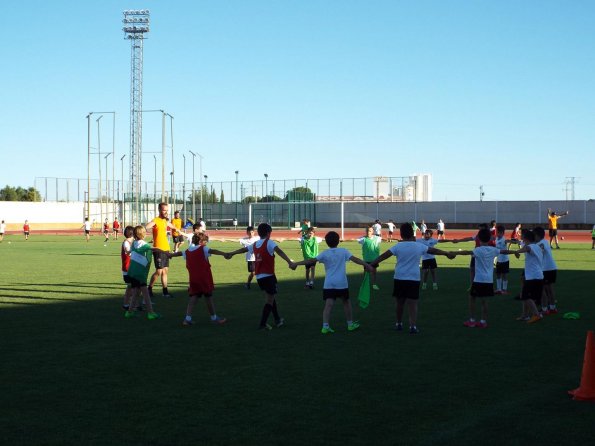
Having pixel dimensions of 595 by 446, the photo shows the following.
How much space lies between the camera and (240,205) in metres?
91.8

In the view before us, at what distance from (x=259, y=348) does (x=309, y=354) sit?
0.87 metres

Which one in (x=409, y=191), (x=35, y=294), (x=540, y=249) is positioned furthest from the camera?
(x=409, y=191)

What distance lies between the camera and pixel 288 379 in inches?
345

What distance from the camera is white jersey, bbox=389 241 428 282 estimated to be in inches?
474

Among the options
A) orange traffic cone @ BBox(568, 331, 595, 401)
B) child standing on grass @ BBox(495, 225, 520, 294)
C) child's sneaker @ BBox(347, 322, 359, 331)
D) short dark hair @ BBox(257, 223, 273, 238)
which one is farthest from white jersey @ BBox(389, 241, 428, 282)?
child standing on grass @ BBox(495, 225, 520, 294)

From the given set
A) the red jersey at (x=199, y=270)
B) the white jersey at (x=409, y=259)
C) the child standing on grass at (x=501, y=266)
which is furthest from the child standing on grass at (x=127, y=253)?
the child standing on grass at (x=501, y=266)

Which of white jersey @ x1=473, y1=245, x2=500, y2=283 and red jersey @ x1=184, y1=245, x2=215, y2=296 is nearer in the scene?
white jersey @ x1=473, y1=245, x2=500, y2=283

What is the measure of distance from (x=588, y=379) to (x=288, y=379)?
3248 mm

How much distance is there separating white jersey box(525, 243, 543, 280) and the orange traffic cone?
5709mm

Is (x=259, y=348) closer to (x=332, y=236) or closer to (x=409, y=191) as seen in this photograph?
(x=332, y=236)

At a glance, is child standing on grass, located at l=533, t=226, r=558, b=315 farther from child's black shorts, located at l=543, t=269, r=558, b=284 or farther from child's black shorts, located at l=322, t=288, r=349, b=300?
child's black shorts, located at l=322, t=288, r=349, b=300

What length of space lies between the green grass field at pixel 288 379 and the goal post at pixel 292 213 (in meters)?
66.5

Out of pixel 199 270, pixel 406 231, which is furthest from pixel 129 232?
pixel 406 231

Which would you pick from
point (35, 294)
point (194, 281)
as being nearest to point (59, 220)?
point (35, 294)
